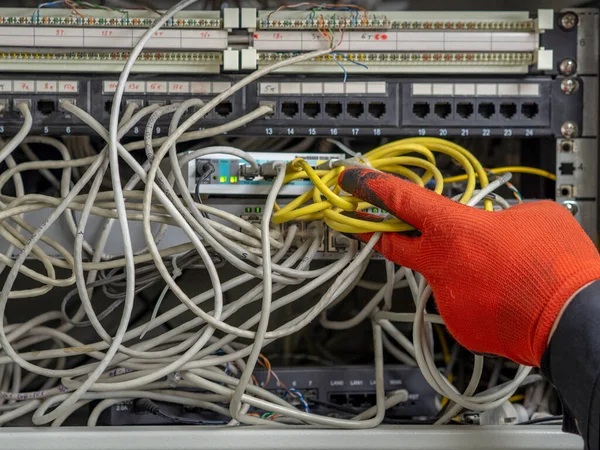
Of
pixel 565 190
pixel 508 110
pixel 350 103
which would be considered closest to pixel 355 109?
pixel 350 103

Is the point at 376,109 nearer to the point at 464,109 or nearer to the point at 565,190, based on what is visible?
the point at 464,109

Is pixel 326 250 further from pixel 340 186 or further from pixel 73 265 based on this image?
pixel 73 265

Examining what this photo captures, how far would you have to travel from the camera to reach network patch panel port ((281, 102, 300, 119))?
0.91 metres

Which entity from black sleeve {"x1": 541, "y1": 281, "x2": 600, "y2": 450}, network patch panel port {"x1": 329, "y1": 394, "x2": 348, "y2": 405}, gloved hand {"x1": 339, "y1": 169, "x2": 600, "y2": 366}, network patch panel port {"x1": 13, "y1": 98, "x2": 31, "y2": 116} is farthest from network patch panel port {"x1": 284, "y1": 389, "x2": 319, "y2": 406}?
network patch panel port {"x1": 13, "y1": 98, "x2": 31, "y2": 116}

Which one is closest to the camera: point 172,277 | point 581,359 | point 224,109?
point 581,359

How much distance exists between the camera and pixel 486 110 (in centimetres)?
93

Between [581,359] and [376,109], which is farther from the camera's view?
[376,109]

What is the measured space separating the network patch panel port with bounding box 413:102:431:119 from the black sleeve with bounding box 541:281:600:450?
0.39 m

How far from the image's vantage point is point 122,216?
0.72 metres

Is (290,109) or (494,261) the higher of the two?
(290,109)

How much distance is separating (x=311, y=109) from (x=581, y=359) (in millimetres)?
523

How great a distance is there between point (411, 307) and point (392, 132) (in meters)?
0.35

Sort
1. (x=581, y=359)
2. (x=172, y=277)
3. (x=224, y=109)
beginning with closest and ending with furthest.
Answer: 1. (x=581, y=359)
2. (x=172, y=277)
3. (x=224, y=109)

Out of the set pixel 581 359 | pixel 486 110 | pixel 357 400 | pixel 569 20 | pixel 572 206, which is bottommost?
pixel 357 400
